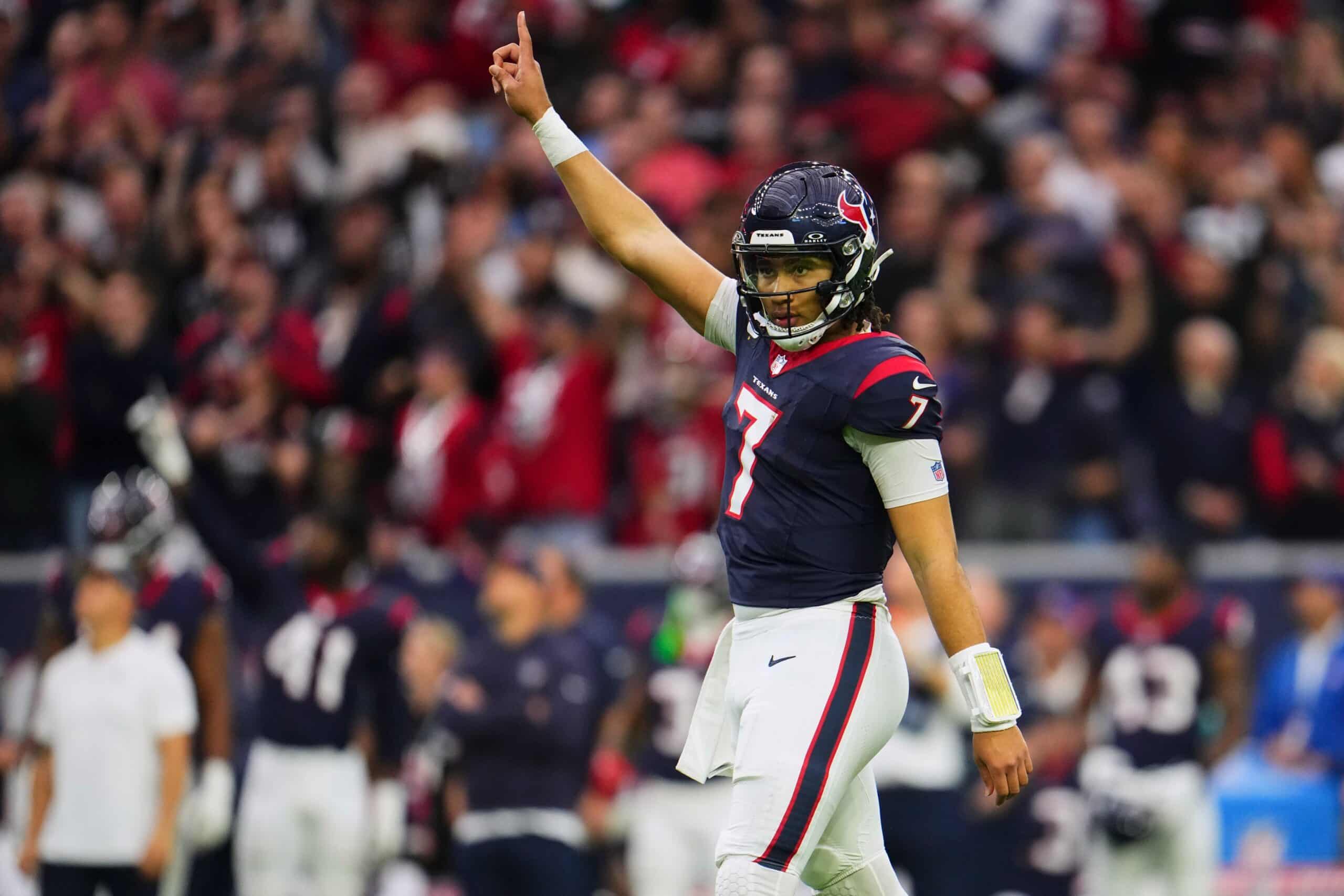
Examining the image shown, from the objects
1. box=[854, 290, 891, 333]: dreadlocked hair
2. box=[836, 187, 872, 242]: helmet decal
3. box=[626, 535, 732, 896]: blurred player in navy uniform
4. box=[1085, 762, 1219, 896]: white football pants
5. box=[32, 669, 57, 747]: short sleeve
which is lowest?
box=[1085, 762, 1219, 896]: white football pants

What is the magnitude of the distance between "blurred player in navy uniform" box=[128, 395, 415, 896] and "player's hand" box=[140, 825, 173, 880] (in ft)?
3.99

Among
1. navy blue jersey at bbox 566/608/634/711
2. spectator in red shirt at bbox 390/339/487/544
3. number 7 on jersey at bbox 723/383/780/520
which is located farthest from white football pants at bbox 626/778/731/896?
number 7 on jersey at bbox 723/383/780/520

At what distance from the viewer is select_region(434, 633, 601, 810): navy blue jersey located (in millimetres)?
8750

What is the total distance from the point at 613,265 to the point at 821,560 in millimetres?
6945

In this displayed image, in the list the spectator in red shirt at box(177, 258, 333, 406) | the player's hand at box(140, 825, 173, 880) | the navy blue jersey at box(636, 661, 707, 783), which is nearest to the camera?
the player's hand at box(140, 825, 173, 880)

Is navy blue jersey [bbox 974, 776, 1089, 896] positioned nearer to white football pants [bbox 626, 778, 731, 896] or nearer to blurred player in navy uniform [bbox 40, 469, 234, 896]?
white football pants [bbox 626, 778, 731, 896]

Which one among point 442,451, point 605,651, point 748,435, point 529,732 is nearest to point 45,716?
point 529,732

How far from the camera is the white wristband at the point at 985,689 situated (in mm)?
4410

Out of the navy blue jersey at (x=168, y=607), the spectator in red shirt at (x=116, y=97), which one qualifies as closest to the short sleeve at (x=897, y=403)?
the navy blue jersey at (x=168, y=607)

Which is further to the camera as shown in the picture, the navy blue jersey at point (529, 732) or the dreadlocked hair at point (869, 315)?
the navy blue jersey at point (529, 732)

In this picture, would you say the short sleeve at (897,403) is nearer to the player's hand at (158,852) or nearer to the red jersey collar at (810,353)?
the red jersey collar at (810,353)

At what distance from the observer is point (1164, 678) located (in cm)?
911

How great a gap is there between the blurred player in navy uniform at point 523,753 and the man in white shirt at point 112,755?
1.61 m

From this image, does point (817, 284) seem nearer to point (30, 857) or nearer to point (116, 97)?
point (30, 857)
